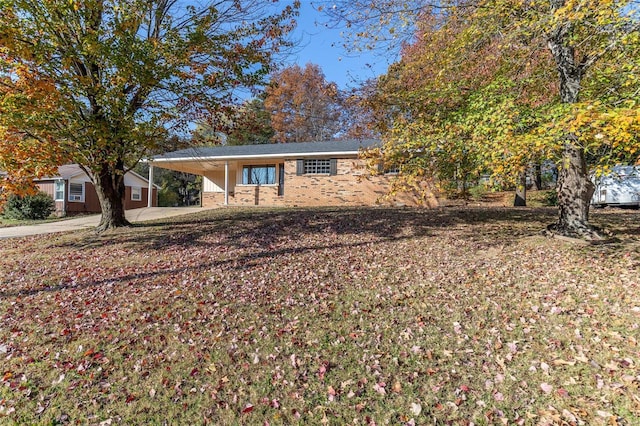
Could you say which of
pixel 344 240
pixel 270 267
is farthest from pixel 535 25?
pixel 270 267

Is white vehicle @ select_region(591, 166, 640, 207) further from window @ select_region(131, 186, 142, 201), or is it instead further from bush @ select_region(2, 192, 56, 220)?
window @ select_region(131, 186, 142, 201)

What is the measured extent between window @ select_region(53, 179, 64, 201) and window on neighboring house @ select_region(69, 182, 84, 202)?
44 cm

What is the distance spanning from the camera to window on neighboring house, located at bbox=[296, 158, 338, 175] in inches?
648

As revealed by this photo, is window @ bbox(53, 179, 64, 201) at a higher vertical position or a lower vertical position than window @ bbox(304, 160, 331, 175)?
lower

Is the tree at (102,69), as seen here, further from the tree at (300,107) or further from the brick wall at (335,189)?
the tree at (300,107)

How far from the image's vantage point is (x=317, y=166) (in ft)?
55.5

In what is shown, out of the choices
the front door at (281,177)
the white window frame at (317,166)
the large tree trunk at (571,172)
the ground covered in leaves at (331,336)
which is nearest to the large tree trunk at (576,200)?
the large tree trunk at (571,172)

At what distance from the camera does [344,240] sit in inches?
318

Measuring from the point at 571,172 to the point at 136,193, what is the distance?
91.9ft

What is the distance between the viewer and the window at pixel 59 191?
836 inches

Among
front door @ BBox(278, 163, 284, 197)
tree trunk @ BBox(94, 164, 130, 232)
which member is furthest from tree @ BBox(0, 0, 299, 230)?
front door @ BBox(278, 163, 284, 197)

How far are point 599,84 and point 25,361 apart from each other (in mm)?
9201

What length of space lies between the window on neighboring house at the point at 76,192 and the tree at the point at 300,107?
1531cm

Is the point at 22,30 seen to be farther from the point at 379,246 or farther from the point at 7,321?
the point at 379,246
